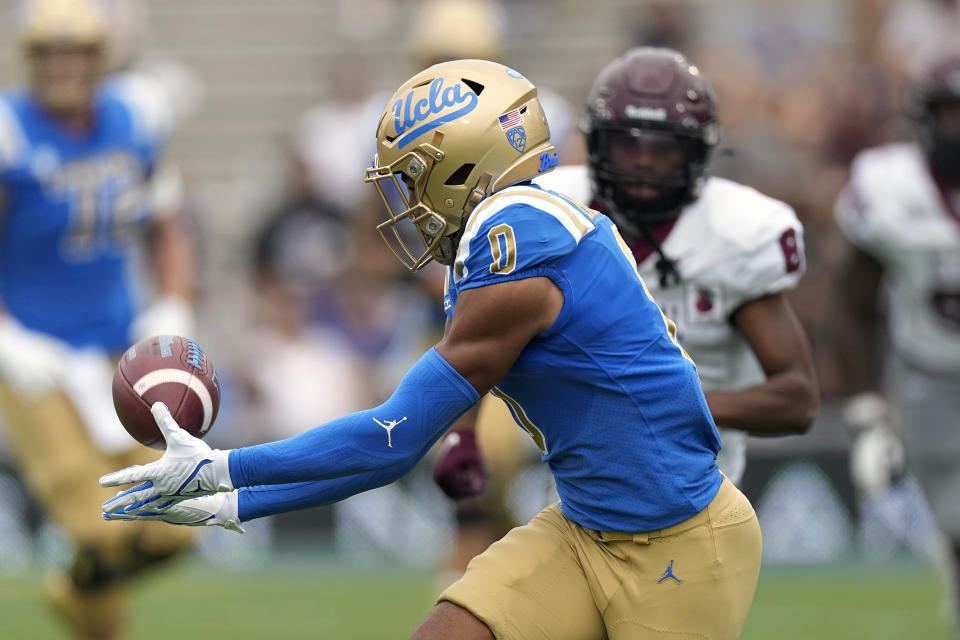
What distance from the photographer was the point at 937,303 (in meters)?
5.46

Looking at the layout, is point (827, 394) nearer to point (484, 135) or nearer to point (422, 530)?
point (422, 530)

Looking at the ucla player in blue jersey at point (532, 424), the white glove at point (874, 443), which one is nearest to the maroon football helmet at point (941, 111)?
the white glove at point (874, 443)

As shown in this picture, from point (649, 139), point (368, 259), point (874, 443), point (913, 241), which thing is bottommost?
point (368, 259)

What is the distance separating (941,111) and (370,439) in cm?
307

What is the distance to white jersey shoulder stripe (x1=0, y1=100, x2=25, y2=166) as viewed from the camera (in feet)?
19.7

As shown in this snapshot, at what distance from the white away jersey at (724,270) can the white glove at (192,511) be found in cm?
136

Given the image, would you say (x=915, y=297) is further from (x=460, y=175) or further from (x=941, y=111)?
(x=460, y=175)

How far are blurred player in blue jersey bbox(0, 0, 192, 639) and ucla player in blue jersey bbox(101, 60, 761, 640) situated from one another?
8.81ft

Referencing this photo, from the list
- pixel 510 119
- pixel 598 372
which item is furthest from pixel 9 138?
pixel 598 372

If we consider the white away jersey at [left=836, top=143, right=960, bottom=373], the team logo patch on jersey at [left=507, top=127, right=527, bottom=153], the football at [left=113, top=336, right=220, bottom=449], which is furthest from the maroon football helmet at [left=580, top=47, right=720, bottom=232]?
the white away jersey at [left=836, top=143, right=960, bottom=373]

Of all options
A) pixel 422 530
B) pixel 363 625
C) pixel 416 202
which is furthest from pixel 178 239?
pixel 416 202

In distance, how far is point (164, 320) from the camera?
615cm

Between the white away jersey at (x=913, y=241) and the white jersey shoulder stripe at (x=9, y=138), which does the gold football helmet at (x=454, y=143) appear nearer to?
the white away jersey at (x=913, y=241)

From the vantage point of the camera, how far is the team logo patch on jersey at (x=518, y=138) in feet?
11.1
